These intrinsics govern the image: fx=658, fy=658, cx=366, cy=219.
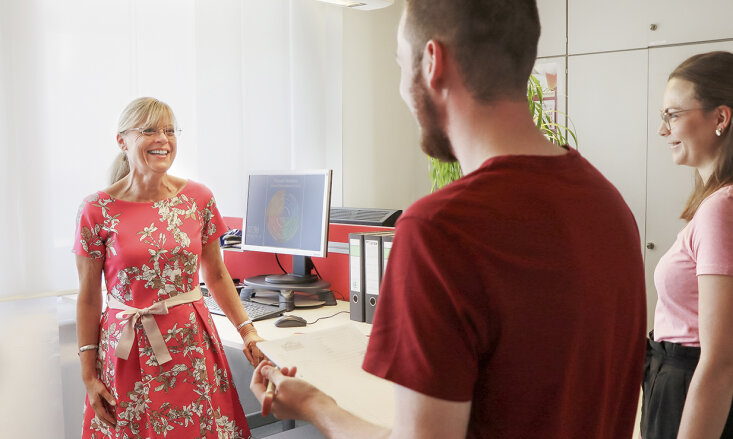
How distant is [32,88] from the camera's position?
2795 millimetres

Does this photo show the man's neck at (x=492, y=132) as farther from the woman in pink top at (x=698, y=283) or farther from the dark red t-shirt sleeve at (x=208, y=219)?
the dark red t-shirt sleeve at (x=208, y=219)

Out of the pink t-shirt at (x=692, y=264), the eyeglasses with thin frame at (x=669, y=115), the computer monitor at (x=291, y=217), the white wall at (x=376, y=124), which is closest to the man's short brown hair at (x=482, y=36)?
the pink t-shirt at (x=692, y=264)

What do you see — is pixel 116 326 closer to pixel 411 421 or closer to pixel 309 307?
pixel 309 307

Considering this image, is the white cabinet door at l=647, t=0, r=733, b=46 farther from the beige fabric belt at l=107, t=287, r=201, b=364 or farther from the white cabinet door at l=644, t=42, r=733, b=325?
the beige fabric belt at l=107, t=287, r=201, b=364

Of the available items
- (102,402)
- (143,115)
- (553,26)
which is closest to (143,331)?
(102,402)

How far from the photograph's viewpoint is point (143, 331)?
1913 millimetres

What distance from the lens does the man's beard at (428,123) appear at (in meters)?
0.77

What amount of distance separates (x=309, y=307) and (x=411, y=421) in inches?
81.6

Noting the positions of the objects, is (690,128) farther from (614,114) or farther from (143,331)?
(614,114)

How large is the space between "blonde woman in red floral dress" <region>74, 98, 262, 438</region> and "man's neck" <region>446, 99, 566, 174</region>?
1.38 meters

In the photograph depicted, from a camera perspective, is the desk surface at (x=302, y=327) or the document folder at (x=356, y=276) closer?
the desk surface at (x=302, y=327)

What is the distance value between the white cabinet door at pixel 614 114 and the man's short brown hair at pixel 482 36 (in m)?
3.24

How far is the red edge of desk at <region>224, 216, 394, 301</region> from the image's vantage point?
286 cm

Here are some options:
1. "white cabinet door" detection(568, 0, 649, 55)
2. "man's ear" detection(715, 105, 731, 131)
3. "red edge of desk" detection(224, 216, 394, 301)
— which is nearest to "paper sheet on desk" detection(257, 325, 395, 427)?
"man's ear" detection(715, 105, 731, 131)
